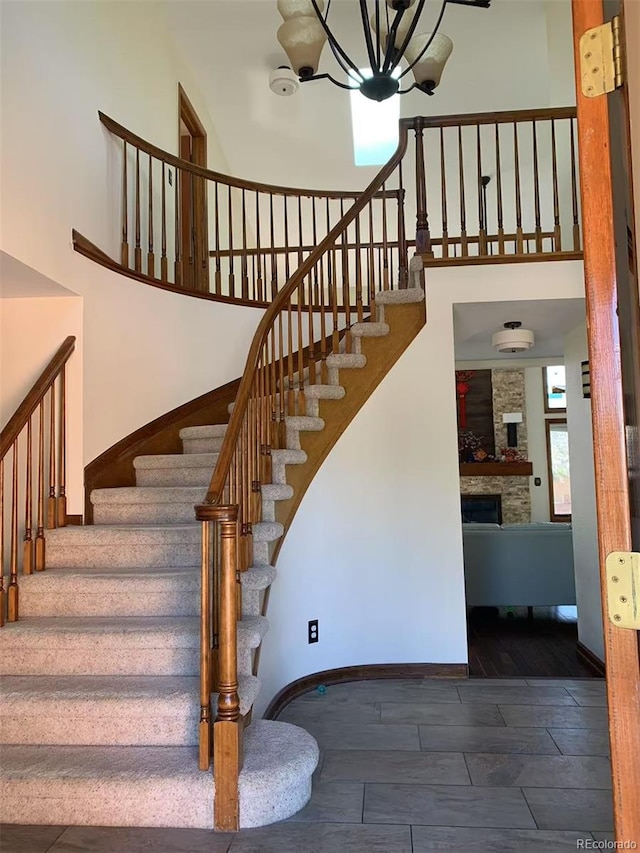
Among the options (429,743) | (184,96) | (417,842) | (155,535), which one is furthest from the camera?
(184,96)

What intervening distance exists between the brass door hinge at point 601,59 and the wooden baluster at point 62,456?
298cm

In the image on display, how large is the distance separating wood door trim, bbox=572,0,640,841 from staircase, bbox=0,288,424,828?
150 centimetres

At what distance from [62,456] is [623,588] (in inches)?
120

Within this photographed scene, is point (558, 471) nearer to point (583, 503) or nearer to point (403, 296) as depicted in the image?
point (583, 503)

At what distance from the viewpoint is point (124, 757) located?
2.11 m

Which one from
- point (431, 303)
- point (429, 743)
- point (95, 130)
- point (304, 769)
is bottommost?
point (429, 743)

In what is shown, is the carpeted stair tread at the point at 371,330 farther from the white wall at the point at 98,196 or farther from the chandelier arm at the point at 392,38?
the chandelier arm at the point at 392,38

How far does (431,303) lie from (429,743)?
2579 mm

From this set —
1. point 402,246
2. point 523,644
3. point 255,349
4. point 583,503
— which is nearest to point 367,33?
point 255,349

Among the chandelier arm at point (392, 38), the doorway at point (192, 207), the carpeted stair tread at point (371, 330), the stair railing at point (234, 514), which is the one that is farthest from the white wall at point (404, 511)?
the doorway at point (192, 207)

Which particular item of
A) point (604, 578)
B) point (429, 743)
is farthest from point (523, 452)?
point (604, 578)

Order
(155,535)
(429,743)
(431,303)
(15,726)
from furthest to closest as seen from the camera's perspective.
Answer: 1. (431,303)
2. (155,535)
3. (429,743)
4. (15,726)

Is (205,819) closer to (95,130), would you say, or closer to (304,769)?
(304,769)

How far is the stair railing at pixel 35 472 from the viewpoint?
2832mm
